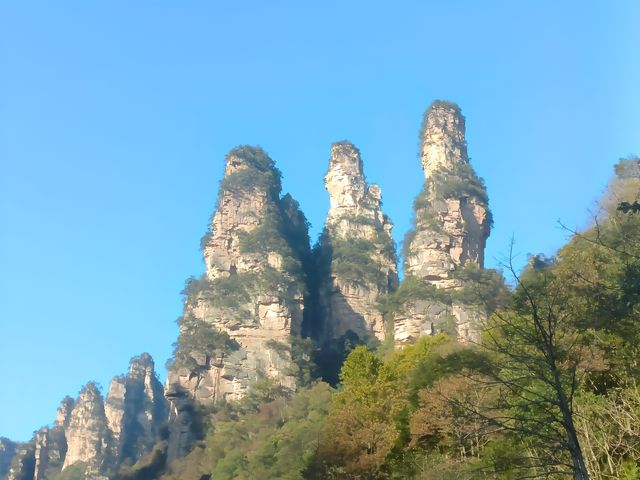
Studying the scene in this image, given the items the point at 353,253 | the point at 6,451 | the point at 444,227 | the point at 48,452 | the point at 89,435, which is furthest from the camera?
the point at 6,451

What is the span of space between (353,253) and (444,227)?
990 centimetres

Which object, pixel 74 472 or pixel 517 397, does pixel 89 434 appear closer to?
pixel 74 472

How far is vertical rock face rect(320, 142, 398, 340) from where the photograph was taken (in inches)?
2648

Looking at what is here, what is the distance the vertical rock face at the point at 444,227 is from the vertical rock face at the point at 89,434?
4414 cm

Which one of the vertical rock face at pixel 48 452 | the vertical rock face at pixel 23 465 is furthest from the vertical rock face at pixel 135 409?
the vertical rock face at pixel 23 465

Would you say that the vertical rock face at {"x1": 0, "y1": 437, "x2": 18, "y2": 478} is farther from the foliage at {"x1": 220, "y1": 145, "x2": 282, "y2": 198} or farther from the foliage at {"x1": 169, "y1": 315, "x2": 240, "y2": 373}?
the foliage at {"x1": 220, "y1": 145, "x2": 282, "y2": 198}

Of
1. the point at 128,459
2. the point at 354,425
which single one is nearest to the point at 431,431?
the point at 354,425

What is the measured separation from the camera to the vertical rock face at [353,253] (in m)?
67.2

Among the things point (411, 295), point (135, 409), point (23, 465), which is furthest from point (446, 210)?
point (23, 465)

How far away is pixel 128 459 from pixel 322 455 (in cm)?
6782

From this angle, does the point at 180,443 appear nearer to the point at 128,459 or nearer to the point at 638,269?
the point at 128,459

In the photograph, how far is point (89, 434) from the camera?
86.5m

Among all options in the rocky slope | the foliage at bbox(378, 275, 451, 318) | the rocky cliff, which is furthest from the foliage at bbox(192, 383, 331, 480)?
the rocky cliff

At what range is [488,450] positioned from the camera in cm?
1895
